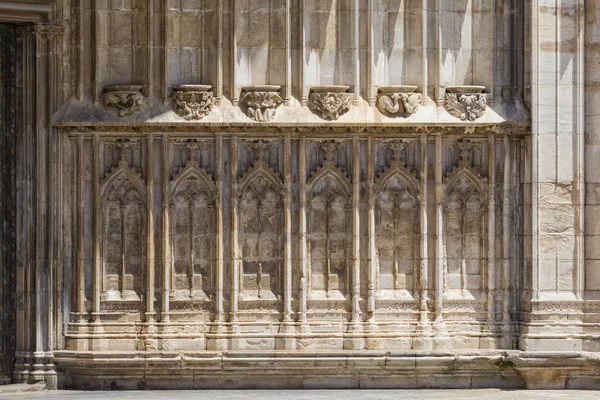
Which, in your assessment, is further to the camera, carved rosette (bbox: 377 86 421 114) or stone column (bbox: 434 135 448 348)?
stone column (bbox: 434 135 448 348)

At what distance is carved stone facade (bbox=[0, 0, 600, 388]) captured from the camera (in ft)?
75.5

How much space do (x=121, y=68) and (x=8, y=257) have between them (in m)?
3.17

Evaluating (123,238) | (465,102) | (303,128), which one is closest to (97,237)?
(123,238)

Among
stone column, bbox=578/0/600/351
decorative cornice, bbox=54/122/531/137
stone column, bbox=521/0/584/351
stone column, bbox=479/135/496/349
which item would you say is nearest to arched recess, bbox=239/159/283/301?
decorative cornice, bbox=54/122/531/137

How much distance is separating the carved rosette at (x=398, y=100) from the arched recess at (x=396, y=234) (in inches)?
32.0

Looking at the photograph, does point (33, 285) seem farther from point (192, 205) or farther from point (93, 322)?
point (192, 205)

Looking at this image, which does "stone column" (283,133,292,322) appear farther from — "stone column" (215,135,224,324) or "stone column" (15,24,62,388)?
"stone column" (15,24,62,388)

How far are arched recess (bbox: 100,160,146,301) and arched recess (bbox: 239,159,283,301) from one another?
148 cm

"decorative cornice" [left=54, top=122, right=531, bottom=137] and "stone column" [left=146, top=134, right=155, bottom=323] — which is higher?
"decorative cornice" [left=54, top=122, right=531, bottom=137]

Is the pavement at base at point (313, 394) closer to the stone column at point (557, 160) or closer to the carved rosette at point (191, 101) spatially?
the stone column at point (557, 160)

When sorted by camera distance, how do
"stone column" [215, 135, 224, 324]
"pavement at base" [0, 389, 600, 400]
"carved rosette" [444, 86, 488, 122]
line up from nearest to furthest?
"pavement at base" [0, 389, 600, 400] < "stone column" [215, 135, 224, 324] < "carved rosette" [444, 86, 488, 122]

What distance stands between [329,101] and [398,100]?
3.34ft

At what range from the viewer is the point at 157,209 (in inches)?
912

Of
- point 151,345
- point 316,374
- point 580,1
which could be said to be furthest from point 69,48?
point 580,1
